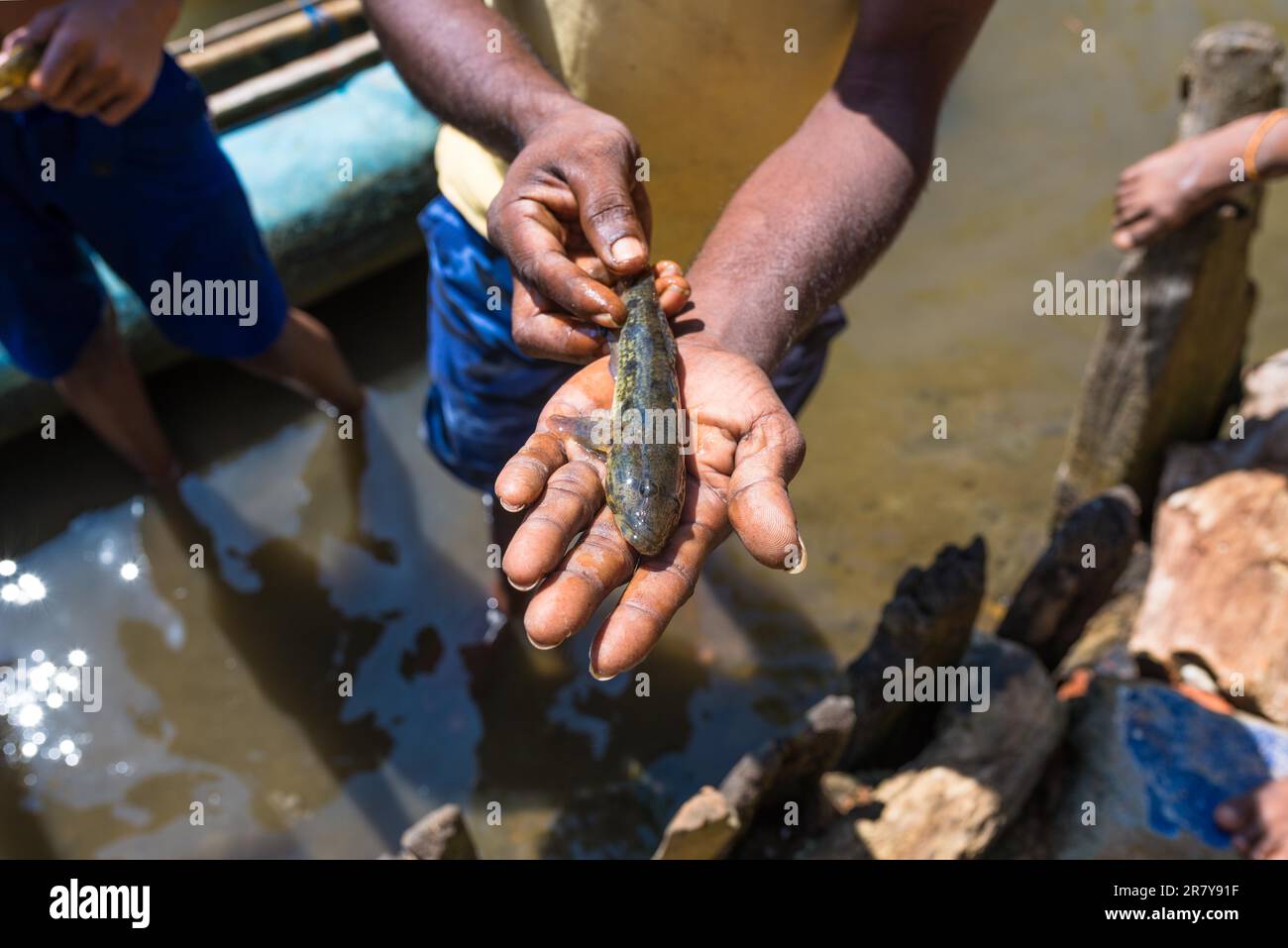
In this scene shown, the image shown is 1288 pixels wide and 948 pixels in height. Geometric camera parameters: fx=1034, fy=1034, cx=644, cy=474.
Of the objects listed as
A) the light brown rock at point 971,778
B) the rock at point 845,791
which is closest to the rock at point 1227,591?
the light brown rock at point 971,778

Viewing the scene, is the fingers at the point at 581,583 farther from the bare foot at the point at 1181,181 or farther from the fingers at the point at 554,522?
the bare foot at the point at 1181,181

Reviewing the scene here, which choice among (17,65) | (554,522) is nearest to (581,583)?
(554,522)

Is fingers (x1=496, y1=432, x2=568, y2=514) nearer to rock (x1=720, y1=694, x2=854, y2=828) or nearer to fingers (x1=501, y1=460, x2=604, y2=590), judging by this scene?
fingers (x1=501, y1=460, x2=604, y2=590)

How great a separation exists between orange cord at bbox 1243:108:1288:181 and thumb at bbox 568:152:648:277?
2.57 meters

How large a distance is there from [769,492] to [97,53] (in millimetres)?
2785

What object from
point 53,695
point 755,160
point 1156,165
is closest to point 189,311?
point 53,695

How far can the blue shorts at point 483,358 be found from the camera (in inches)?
132

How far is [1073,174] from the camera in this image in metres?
6.97

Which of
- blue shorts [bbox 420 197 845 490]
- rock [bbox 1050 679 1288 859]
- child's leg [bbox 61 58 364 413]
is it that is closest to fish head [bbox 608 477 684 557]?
blue shorts [bbox 420 197 845 490]

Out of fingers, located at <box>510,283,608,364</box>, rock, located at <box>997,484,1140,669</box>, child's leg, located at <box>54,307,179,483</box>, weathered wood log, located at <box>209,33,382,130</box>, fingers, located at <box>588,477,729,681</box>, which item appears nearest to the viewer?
fingers, located at <box>588,477,729,681</box>

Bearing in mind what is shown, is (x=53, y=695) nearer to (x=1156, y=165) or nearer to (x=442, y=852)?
(x=442, y=852)

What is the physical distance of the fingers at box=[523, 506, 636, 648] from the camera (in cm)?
200

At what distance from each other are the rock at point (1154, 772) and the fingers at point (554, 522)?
2311mm

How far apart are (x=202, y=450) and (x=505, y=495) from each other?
423 centimetres
